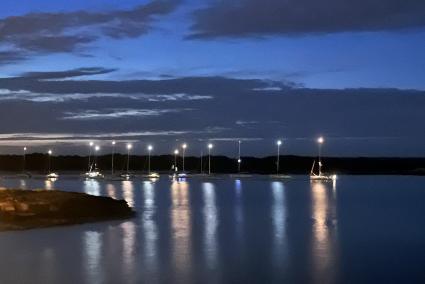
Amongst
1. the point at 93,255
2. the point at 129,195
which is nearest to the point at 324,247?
the point at 93,255

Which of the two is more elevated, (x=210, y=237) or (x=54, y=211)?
(x=54, y=211)

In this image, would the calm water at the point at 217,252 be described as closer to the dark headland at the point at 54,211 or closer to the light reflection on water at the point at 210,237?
the light reflection on water at the point at 210,237

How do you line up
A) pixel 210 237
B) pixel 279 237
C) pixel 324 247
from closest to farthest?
pixel 324 247 → pixel 210 237 → pixel 279 237

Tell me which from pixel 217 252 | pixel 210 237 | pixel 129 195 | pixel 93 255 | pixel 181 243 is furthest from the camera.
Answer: pixel 129 195

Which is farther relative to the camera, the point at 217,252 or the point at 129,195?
the point at 129,195

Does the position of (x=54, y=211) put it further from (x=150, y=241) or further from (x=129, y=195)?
(x=129, y=195)

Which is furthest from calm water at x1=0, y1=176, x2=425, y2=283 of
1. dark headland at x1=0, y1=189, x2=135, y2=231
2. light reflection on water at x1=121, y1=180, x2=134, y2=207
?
light reflection on water at x1=121, y1=180, x2=134, y2=207

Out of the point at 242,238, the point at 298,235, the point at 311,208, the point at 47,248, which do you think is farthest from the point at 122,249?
the point at 311,208

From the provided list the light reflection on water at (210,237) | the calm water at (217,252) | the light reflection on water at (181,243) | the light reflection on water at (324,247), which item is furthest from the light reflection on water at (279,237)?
the light reflection on water at (181,243)

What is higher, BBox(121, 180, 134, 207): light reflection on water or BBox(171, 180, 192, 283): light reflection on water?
BBox(121, 180, 134, 207): light reflection on water

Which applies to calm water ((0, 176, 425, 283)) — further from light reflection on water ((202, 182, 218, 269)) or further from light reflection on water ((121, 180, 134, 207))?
light reflection on water ((121, 180, 134, 207))

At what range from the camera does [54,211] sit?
121 ft

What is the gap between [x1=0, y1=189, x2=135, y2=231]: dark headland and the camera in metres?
34.0

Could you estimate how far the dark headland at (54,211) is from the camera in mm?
33969
